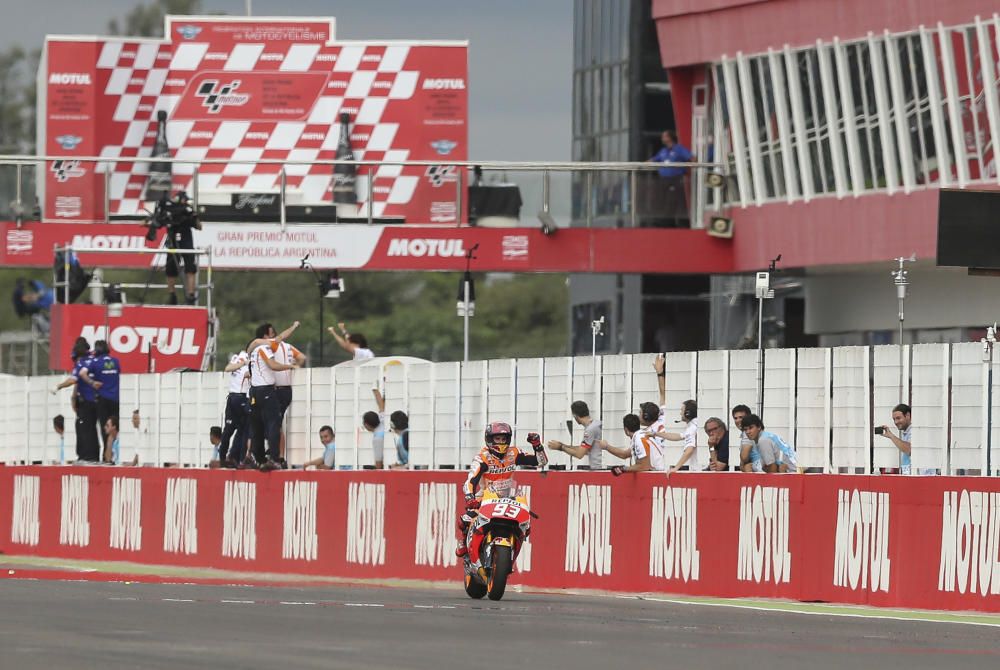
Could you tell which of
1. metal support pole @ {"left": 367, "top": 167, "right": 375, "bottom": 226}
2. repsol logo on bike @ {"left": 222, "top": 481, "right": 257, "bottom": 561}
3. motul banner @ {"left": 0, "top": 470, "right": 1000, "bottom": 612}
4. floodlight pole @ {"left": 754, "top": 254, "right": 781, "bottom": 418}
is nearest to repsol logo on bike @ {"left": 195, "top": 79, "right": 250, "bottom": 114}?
metal support pole @ {"left": 367, "top": 167, "right": 375, "bottom": 226}

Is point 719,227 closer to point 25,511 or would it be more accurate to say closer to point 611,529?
point 25,511

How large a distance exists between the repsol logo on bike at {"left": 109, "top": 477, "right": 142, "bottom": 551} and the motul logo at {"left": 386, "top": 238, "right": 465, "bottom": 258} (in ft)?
34.5

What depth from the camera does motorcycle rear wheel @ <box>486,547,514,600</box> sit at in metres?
18.9

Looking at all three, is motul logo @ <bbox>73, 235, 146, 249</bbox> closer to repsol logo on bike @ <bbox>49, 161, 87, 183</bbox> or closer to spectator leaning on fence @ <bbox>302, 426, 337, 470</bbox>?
repsol logo on bike @ <bbox>49, 161, 87, 183</bbox>

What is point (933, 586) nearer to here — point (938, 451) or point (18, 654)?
point (938, 451)

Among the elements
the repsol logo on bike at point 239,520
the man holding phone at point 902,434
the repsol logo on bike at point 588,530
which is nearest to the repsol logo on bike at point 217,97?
the repsol logo on bike at point 239,520

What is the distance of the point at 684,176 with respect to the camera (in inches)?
1593

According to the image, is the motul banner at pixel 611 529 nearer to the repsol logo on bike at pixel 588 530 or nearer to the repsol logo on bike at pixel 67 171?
the repsol logo on bike at pixel 588 530

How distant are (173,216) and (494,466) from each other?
624 inches

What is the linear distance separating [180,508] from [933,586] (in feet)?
43.0

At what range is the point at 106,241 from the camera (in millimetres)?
39469

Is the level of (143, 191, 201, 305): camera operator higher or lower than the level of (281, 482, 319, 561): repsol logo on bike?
higher

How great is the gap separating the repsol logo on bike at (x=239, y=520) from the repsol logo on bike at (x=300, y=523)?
0.75 metres

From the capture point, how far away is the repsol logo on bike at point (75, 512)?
31109 millimetres
